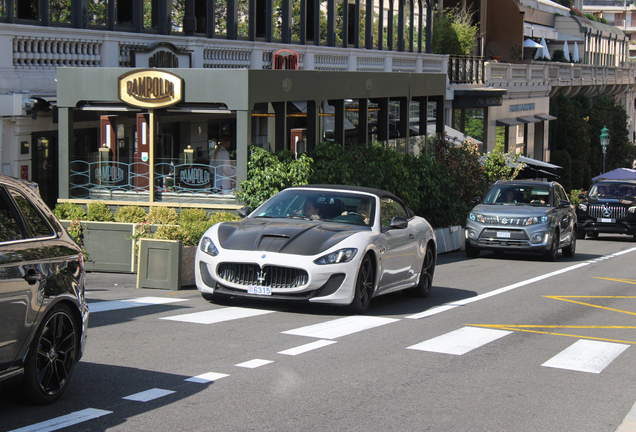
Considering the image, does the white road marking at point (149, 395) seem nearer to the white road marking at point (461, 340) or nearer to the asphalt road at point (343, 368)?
the asphalt road at point (343, 368)

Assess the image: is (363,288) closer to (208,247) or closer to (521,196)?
(208,247)

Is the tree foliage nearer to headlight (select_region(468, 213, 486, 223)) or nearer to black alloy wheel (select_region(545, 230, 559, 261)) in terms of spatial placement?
headlight (select_region(468, 213, 486, 223))

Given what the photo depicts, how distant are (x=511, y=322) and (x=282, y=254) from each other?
3.06 metres

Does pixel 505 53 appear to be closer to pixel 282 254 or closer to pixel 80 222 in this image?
pixel 80 222

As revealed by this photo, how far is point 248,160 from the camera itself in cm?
1555

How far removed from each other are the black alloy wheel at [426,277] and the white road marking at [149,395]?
22.1 feet

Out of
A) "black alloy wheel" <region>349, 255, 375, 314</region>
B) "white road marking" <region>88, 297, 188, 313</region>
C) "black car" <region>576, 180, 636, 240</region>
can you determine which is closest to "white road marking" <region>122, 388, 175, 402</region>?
"white road marking" <region>88, 297, 188, 313</region>

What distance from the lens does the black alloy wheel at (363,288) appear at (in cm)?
1062

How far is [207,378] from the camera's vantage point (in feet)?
23.6

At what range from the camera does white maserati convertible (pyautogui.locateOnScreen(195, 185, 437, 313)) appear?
1028 cm

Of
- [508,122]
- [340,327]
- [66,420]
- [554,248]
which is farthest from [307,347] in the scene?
[508,122]

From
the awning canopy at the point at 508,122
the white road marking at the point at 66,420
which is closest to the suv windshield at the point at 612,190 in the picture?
the awning canopy at the point at 508,122

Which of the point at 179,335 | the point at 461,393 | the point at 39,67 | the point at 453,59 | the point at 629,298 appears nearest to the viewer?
the point at 461,393

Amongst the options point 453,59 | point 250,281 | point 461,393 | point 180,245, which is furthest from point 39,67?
point 453,59
